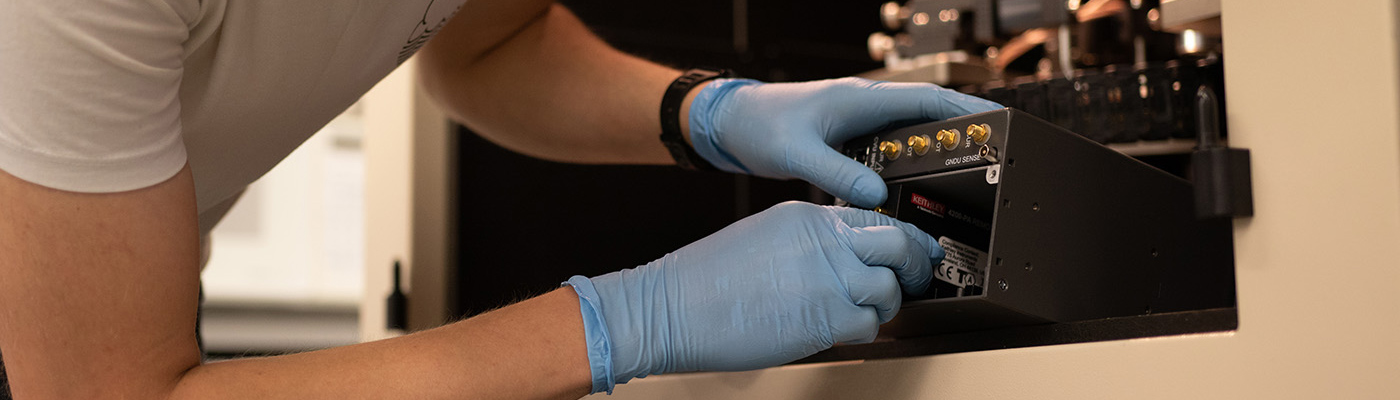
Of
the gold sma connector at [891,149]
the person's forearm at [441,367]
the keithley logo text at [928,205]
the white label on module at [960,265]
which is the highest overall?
the gold sma connector at [891,149]

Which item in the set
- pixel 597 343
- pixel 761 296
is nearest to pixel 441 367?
pixel 597 343

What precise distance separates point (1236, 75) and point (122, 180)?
2.35 feet

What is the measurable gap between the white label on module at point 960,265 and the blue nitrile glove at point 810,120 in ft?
0.23

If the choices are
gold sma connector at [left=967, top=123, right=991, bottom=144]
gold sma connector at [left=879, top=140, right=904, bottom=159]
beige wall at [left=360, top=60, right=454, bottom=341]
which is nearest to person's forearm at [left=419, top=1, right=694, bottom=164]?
Result: gold sma connector at [left=879, top=140, right=904, bottom=159]

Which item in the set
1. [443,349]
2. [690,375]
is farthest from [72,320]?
[690,375]

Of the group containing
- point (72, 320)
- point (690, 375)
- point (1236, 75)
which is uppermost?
point (1236, 75)

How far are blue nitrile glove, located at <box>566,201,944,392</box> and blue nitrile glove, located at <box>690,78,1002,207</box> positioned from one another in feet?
0.23

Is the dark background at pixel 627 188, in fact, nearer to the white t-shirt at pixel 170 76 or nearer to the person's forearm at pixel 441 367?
the white t-shirt at pixel 170 76

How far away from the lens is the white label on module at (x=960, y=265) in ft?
2.55

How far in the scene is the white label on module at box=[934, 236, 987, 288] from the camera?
78 centimetres

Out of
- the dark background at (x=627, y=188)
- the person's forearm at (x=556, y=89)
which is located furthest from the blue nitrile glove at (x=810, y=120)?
the dark background at (x=627, y=188)

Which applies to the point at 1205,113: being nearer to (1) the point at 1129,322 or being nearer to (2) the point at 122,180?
(1) the point at 1129,322

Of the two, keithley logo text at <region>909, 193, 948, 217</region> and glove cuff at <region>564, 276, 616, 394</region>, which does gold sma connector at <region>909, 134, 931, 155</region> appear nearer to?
keithley logo text at <region>909, 193, 948, 217</region>

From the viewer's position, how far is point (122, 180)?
0.73m
